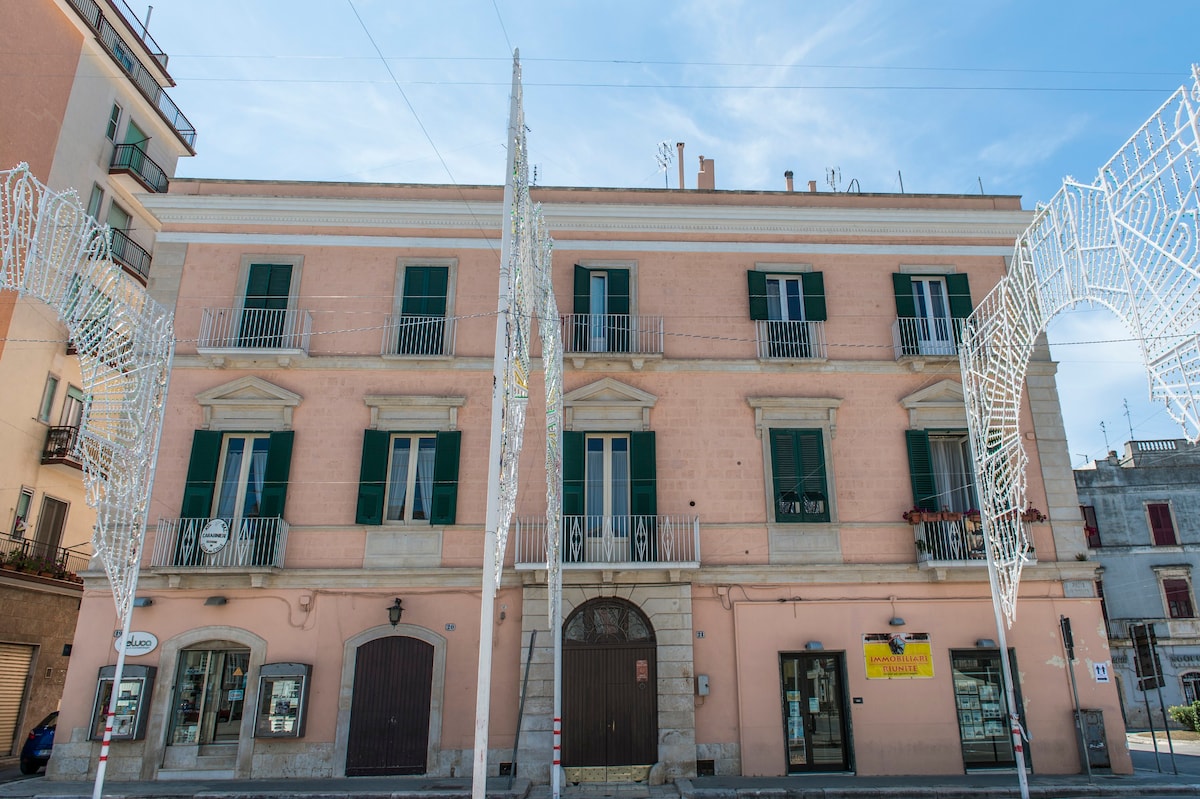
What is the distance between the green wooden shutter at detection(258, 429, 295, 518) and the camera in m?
14.8

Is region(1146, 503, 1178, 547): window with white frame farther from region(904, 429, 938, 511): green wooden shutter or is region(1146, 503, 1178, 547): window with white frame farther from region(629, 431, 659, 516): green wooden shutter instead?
region(629, 431, 659, 516): green wooden shutter

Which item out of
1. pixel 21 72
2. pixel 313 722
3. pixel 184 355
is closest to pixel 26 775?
pixel 313 722

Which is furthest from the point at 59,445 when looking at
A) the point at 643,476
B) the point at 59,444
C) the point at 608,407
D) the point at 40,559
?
the point at 643,476

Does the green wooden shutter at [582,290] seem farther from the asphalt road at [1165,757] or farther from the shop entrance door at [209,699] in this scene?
the asphalt road at [1165,757]

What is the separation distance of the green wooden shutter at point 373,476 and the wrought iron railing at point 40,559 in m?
7.79

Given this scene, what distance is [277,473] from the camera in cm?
1494

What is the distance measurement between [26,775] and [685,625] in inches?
509

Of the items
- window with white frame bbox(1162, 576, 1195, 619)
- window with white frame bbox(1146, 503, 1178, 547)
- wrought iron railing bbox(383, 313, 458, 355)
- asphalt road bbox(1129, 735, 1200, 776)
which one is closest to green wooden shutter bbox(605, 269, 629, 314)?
wrought iron railing bbox(383, 313, 458, 355)

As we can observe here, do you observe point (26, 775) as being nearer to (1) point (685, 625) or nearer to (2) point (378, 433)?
(2) point (378, 433)

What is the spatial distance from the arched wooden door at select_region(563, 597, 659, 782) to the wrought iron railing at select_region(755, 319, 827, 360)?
593cm

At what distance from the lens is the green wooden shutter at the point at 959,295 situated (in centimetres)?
1638

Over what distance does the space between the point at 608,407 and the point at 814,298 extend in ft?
16.3

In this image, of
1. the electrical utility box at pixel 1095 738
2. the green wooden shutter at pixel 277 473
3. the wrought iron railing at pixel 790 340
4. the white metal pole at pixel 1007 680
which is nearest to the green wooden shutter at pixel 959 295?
the wrought iron railing at pixel 790 340

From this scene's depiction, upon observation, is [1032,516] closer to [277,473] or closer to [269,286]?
[277,473]
